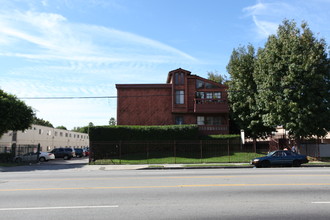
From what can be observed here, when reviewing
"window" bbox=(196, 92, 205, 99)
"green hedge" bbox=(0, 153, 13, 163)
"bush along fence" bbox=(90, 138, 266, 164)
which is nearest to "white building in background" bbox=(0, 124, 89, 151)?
"green hedge" bbox=(0, 153, 13, 163)

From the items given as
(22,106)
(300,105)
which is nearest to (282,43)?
(300,105)

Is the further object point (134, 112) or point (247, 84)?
point (134, 112)

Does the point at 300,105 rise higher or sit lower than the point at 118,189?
higher

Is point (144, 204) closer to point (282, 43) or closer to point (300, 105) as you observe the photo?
point (300, 105)

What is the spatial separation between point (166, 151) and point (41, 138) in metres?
30.3

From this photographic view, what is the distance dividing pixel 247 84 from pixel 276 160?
Answer: 13.8m

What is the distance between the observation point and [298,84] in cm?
2362

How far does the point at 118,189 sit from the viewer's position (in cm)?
973

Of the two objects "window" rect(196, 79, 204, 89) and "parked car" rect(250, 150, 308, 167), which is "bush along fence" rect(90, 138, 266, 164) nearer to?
"parked car" rect(250, 150, 308, 167)

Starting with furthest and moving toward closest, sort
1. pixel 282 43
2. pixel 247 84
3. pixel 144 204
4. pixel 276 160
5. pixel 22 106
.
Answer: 1. pixel 247 84
2. pixel 22 106
3. pixel 282 43
4. pixel 276 160
5. pixel 144 204

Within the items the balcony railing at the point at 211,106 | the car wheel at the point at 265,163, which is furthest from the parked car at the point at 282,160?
the balcony railing at the point at 211,106

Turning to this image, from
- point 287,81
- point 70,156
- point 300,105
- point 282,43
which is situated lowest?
point 70,156

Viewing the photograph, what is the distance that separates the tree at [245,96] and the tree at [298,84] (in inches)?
170

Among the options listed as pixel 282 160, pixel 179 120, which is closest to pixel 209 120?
pixel 179 120
